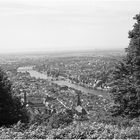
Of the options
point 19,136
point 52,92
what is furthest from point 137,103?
point 52,92

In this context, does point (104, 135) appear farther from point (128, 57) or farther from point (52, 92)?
point (52, 92)

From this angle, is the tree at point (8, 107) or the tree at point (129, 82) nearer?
the tree at point (129, 82)

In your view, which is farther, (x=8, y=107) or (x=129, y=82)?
(x=8, y=107)

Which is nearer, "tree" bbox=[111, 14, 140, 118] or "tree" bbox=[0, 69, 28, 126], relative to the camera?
"tree" bbox=[111, 14, 140, 118]

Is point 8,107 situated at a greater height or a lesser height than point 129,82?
lesser
